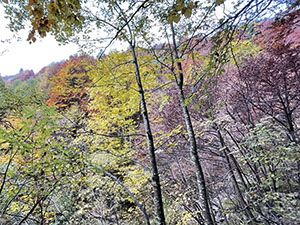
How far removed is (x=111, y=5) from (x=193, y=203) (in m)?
5.91

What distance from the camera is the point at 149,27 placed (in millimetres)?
2961

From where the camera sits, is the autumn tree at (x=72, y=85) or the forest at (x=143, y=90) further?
the autumn tree at (x=72, y=85)

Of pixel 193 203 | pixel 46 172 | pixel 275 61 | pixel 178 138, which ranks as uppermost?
pixel 275 61

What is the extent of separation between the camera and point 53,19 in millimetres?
1189

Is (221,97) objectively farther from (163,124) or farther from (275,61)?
(163,124)

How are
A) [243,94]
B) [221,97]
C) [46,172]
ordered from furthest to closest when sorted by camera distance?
[221,97] → [243,94] → [46,172]

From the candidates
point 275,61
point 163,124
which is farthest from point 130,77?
point 275,61

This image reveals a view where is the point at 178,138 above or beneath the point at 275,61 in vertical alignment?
beneath

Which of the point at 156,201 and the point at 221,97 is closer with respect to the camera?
the point at 156,201

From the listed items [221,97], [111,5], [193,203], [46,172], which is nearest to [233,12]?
[111,5]

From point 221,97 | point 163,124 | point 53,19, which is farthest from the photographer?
point 163,124

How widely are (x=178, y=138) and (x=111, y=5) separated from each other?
13.0ft

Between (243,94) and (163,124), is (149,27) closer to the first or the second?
(243,94)

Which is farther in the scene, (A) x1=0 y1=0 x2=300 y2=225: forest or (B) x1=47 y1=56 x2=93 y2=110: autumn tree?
(B) x1=47 y1=56 x2=93 y2=110: autumn tree
